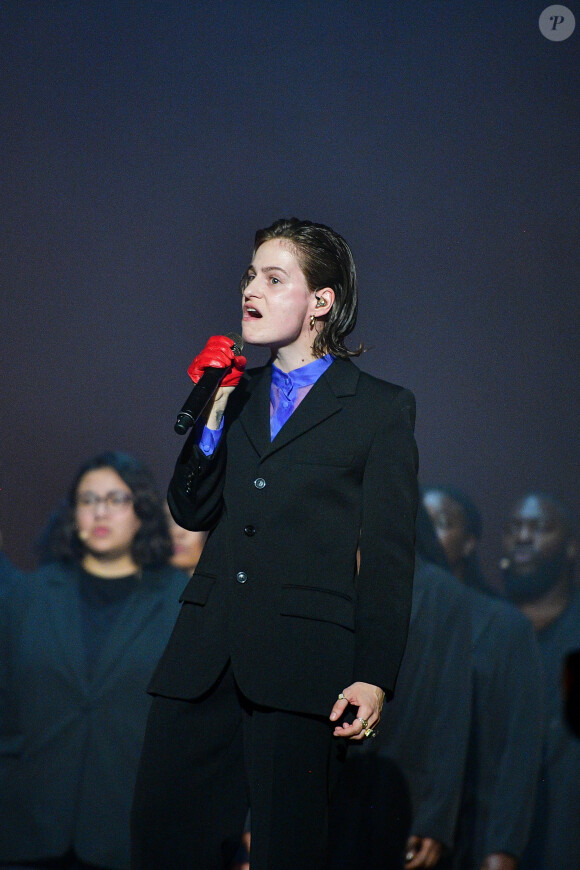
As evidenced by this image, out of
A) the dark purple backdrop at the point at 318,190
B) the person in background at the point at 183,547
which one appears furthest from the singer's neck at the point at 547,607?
the person in background at the point at 183,547

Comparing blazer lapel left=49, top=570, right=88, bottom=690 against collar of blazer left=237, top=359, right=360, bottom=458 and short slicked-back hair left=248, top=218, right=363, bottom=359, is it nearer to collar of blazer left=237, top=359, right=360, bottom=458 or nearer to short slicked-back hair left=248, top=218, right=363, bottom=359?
collar of blazer left=237, top=359, right=360, bottom=458

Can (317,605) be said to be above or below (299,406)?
below

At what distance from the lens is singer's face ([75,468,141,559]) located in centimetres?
292

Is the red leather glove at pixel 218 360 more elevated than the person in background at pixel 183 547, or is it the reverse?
the red leather glove at pixel 218 360

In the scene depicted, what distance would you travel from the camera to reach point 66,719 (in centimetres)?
282

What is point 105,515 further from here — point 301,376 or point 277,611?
point 277,611

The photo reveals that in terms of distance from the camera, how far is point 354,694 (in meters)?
1.66

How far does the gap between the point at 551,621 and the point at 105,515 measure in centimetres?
146

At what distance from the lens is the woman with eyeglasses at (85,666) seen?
2764 mm

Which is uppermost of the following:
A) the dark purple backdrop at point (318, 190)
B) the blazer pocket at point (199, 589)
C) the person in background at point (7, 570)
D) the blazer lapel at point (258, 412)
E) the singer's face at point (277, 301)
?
the dark purple backdrop at point (318, 190)

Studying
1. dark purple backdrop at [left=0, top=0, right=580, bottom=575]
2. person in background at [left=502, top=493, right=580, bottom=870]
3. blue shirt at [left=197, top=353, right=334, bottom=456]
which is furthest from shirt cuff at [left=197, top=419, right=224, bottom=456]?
person in background at [left=502, top=493, right=580, bottom=870]

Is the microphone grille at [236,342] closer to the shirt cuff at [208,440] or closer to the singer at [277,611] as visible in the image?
the singer at [277,611]

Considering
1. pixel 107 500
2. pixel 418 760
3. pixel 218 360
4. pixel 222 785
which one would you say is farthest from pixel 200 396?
pixel 418 760

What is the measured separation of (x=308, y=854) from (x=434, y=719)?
1.26m
